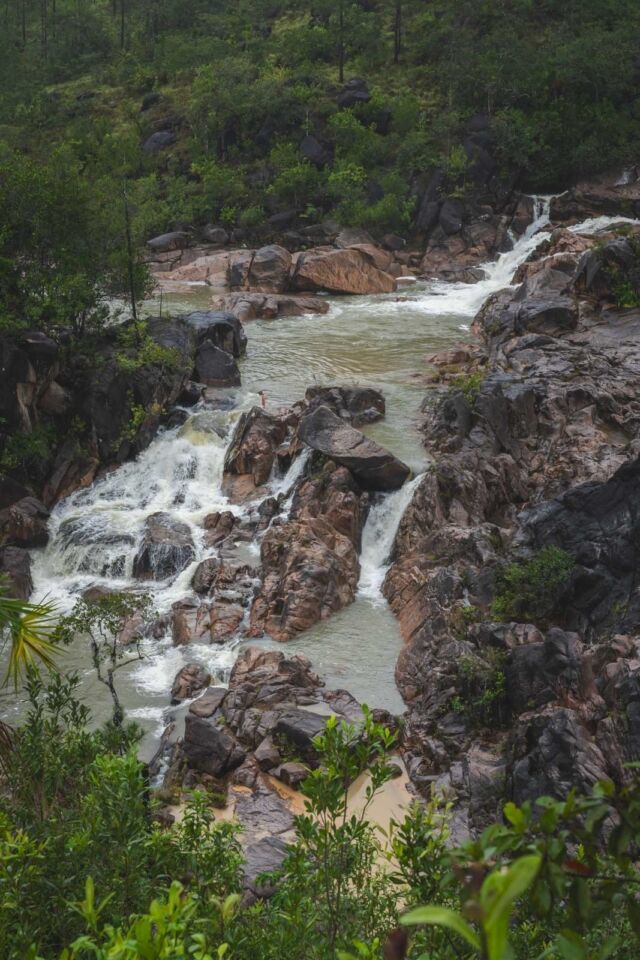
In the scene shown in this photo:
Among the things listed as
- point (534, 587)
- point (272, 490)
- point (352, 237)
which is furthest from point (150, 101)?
point (534, 587)

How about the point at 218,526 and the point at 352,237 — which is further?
the point at 352,237

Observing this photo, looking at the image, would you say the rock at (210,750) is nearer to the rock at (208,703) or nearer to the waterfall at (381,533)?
the rock at (208,703)

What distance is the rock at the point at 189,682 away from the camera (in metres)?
15.7

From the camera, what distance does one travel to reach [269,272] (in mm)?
37781

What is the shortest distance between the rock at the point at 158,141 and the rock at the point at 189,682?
4447cm

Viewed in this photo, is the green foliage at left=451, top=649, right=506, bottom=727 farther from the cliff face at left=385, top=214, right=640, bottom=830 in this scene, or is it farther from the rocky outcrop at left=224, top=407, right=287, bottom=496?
the rocky outcrop at left=224, top=407, right=287, bottom=496

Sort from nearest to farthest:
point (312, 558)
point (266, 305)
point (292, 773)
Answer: point (292, 773)
point (312, 558)
point (266, 305)

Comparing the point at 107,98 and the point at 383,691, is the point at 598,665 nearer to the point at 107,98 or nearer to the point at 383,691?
A: the point at 383,691

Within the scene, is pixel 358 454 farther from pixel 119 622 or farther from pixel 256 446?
pixel 119 622

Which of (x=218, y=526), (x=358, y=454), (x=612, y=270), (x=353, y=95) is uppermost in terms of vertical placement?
(x=353, y=95)

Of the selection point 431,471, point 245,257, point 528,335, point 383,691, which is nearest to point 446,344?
point 528,335

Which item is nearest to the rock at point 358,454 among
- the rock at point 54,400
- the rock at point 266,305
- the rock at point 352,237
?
the rock at point 54,400

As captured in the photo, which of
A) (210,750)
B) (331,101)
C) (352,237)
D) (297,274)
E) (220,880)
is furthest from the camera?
(331,101)

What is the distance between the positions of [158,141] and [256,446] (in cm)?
3771
